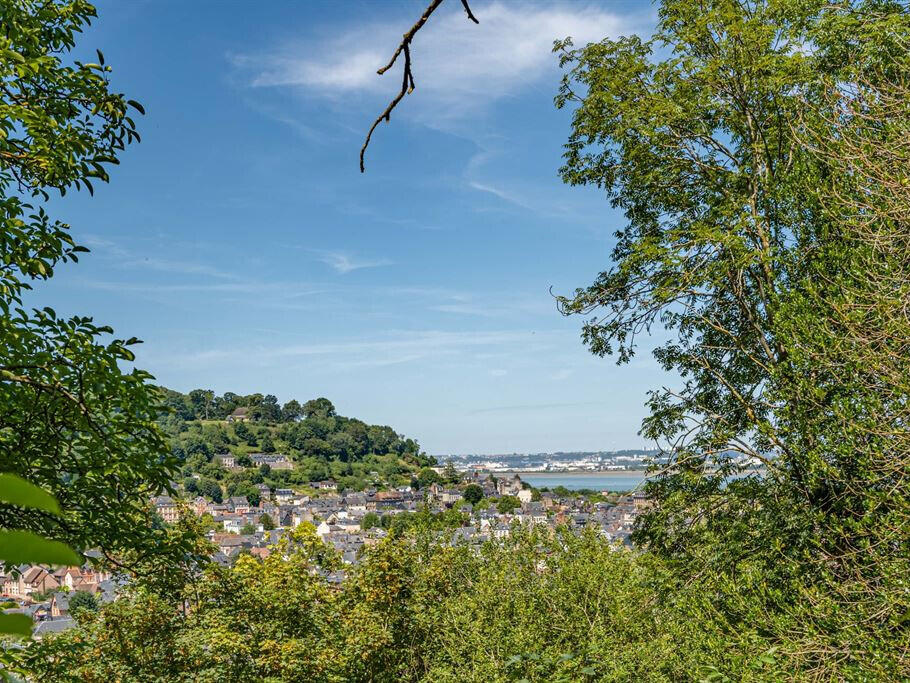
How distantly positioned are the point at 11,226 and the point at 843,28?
8.25 metres

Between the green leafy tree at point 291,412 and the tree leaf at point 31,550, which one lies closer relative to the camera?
the tree leaf at point 31,550

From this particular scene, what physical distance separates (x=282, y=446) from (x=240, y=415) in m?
19.7

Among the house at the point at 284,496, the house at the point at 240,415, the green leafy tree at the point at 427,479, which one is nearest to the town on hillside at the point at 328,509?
the house at the point at 284,496

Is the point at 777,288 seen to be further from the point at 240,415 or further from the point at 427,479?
the point at 240,415

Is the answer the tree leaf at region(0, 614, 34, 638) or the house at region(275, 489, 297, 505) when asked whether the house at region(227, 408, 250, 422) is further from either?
the tree leaf at region(0, 614, 34, 638)

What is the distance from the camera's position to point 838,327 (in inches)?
244

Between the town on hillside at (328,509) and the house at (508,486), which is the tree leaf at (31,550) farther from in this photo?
the house at (508,486)

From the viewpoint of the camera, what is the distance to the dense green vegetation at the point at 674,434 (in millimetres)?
5387

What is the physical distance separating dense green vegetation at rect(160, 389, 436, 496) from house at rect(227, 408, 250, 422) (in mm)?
776

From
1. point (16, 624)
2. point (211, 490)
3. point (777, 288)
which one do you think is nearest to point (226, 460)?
point (211, 490)

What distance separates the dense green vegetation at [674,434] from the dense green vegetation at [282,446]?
319 ft

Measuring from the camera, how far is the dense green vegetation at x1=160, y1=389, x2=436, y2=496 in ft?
364

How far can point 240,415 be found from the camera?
146750 millimetres

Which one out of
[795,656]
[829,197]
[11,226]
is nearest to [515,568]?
[795,656]
